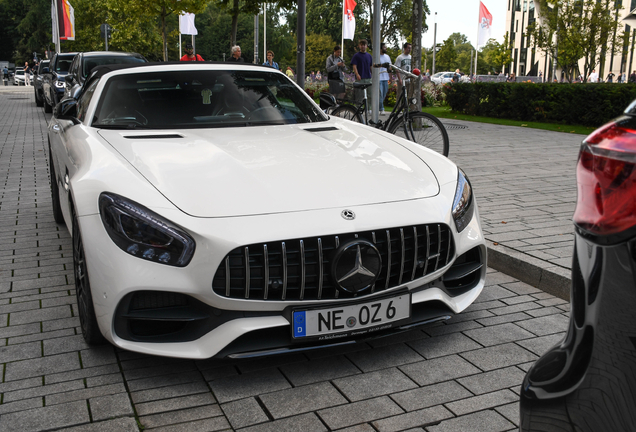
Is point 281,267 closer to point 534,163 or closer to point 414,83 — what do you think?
point 534,163

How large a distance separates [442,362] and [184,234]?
138cm

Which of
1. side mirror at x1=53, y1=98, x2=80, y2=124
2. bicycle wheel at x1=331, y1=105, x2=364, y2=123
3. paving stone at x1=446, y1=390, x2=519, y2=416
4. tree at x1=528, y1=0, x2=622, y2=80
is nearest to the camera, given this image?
paving stone at x1=446, y1=390, x2=519, y2=416

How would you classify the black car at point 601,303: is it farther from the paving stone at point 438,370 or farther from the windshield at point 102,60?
the windshield at point 102,60

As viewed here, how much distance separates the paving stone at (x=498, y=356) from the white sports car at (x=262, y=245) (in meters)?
0.26

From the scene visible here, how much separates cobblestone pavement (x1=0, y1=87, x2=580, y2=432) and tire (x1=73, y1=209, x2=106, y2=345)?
0.34 ft

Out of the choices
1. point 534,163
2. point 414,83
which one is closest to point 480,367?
point 534,163

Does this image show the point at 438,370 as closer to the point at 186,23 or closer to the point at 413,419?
the point at 413,419

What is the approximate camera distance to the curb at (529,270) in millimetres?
3939

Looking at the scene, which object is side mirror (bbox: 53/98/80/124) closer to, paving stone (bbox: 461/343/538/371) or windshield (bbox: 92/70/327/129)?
windshield (bbox: 92/70/327/129)

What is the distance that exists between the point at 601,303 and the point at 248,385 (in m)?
1.97

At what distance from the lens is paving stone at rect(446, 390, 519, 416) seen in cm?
262

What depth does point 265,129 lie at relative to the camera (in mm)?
4180

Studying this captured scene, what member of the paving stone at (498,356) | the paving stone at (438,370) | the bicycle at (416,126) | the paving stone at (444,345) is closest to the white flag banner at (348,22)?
the bicycle at (416,126)

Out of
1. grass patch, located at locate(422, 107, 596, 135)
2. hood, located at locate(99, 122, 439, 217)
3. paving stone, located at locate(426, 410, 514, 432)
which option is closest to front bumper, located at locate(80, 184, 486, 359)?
hood, located at locate(99, 122, 439, 217)
